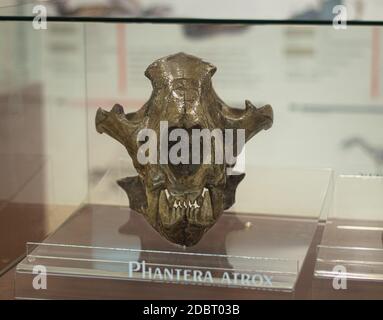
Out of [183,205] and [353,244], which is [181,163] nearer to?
[183,205]

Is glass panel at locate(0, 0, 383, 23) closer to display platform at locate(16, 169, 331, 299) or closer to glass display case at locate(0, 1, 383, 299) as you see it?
glass display case at locate(0, 1, 383, 299)

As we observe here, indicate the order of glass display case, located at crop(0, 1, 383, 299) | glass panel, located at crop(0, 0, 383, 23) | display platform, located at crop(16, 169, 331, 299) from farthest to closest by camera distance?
1. glass panel, located at crop(0, 0, 383, 23)
2. glass display case, located at crop(0, 1, 383, 299)
3. display platform, located at crop(16, 169, 331, 299)

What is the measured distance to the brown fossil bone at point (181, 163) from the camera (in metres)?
1.03

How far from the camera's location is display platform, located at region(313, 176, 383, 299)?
1.01 m

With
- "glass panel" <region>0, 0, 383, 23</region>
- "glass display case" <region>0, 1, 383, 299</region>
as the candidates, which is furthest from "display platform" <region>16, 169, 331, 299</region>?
"glass panel" <region>0, 0, 383, 23</region>

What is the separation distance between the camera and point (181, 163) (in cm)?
103

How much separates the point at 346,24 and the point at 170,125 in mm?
363

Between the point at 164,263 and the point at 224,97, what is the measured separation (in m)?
0.44

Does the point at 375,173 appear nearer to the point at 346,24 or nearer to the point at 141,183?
the point at 346,24

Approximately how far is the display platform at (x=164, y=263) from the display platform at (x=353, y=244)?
3cm

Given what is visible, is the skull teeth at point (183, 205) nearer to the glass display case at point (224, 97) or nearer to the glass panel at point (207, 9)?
the glass display case at point (224, 97)

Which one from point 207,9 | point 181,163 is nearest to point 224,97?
point 207,9
